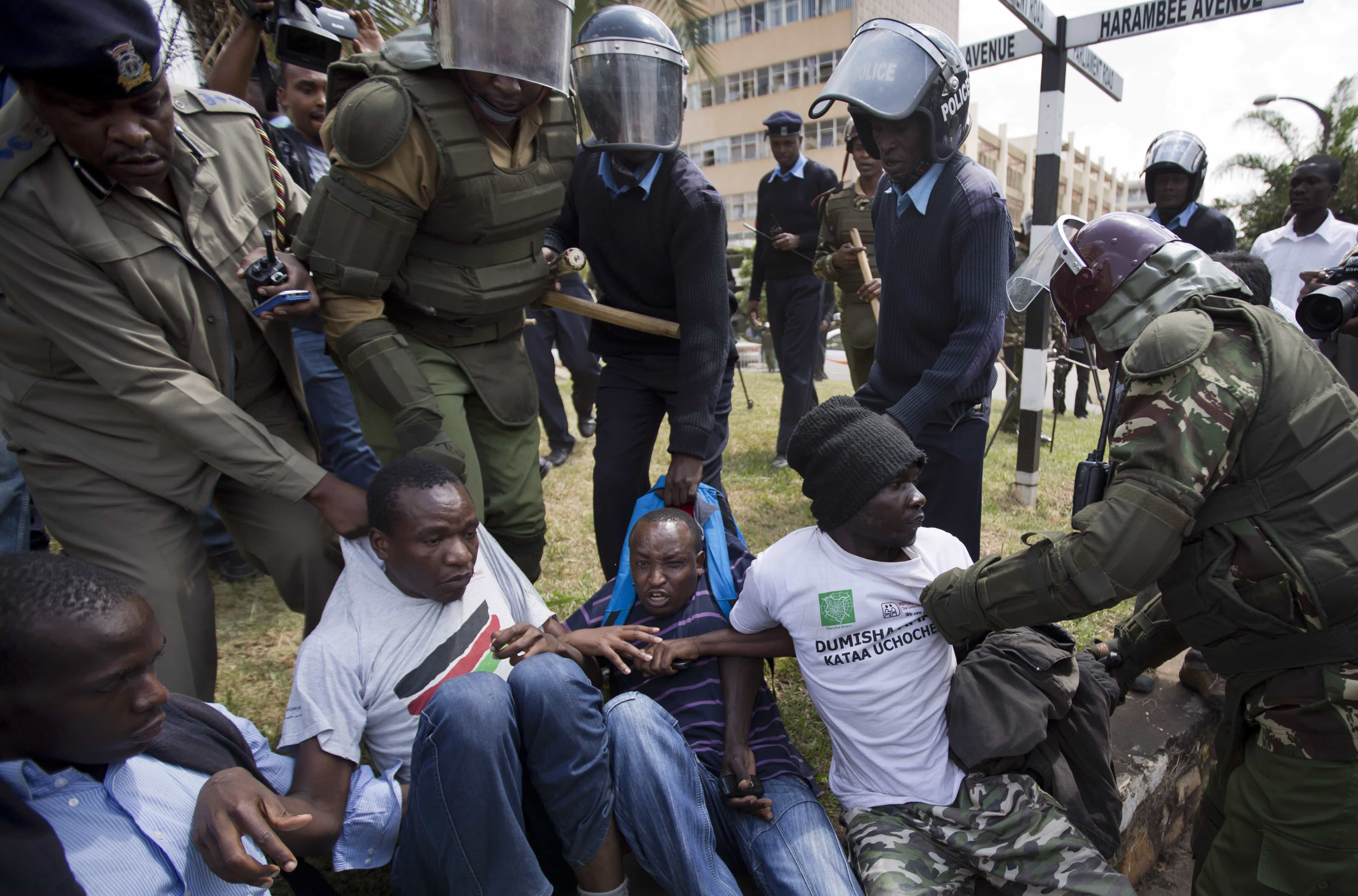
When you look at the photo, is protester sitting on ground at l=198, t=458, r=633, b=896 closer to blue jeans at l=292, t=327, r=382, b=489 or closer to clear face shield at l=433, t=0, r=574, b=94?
clear face shield at l=433, t=0, r=574, b=94

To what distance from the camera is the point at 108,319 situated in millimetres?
2043

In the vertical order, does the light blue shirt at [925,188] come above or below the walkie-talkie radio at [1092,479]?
above

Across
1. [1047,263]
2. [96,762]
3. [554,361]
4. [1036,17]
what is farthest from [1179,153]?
[96,762]

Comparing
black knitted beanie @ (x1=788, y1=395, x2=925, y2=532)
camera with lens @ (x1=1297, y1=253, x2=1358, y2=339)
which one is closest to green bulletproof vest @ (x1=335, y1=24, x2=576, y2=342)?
black knitted beanie @ (x1=788, y1=395, x2=925, y2=532)

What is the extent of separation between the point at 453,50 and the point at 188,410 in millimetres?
1204

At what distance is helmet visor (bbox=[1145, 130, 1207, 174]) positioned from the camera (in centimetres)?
454

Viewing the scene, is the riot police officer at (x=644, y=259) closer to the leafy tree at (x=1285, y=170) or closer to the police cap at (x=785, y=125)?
the police cap at (x=785, y=125)

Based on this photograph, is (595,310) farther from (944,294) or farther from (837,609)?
(837,609)

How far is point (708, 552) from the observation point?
248 centimetres

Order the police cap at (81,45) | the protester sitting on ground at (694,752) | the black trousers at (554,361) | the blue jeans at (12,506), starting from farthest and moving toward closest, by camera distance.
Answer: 1. the black trousers at (554,361)
2. the blue jeans at (12,506)
3. the protester sitting on ground at (694,752)
4. the police cap at (81,45)

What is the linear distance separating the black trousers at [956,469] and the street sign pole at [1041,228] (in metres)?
2.35

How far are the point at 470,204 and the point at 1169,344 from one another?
6.13ft

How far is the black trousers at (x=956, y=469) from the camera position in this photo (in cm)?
285

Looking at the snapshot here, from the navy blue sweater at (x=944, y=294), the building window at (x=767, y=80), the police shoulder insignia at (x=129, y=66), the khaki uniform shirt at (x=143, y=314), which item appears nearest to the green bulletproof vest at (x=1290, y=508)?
the navy blue sweater at (x=944, y=294)
